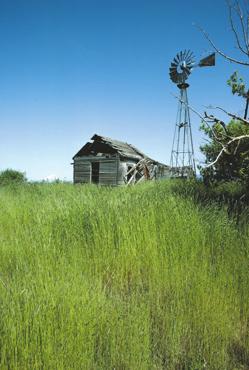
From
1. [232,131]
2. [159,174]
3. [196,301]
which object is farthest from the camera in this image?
[159,174]

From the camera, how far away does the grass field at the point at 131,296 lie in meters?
1.83

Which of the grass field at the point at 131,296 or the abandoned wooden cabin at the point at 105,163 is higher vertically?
the abandoned wooden cabin at the point at 105,163

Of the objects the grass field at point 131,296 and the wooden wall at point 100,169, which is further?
the wooden wall at point 100,169

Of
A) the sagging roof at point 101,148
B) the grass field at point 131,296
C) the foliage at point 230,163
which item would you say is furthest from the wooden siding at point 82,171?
the grass field at point 131,296

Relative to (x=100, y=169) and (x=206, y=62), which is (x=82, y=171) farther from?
(x=206, y=62)

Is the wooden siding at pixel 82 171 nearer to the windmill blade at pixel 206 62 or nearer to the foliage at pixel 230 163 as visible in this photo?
the windmill blade at pixel 206 62

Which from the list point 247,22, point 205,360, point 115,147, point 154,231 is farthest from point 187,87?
point 205,360

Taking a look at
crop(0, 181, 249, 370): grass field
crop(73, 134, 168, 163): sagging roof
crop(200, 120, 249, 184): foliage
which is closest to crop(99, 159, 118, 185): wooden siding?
crop(73, 134, 168, 163): sagging roof

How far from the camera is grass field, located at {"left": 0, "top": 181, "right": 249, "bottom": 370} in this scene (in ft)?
6.00

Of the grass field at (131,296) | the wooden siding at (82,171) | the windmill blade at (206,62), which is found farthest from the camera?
the wooden siding at (82,171)

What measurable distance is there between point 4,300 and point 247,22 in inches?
223

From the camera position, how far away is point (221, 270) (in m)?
3.10

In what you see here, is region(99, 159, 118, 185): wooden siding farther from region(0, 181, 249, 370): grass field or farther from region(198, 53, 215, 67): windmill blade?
region(0, 181, 249, 370): grass field

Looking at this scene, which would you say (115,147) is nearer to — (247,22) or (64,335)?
(247,22)
